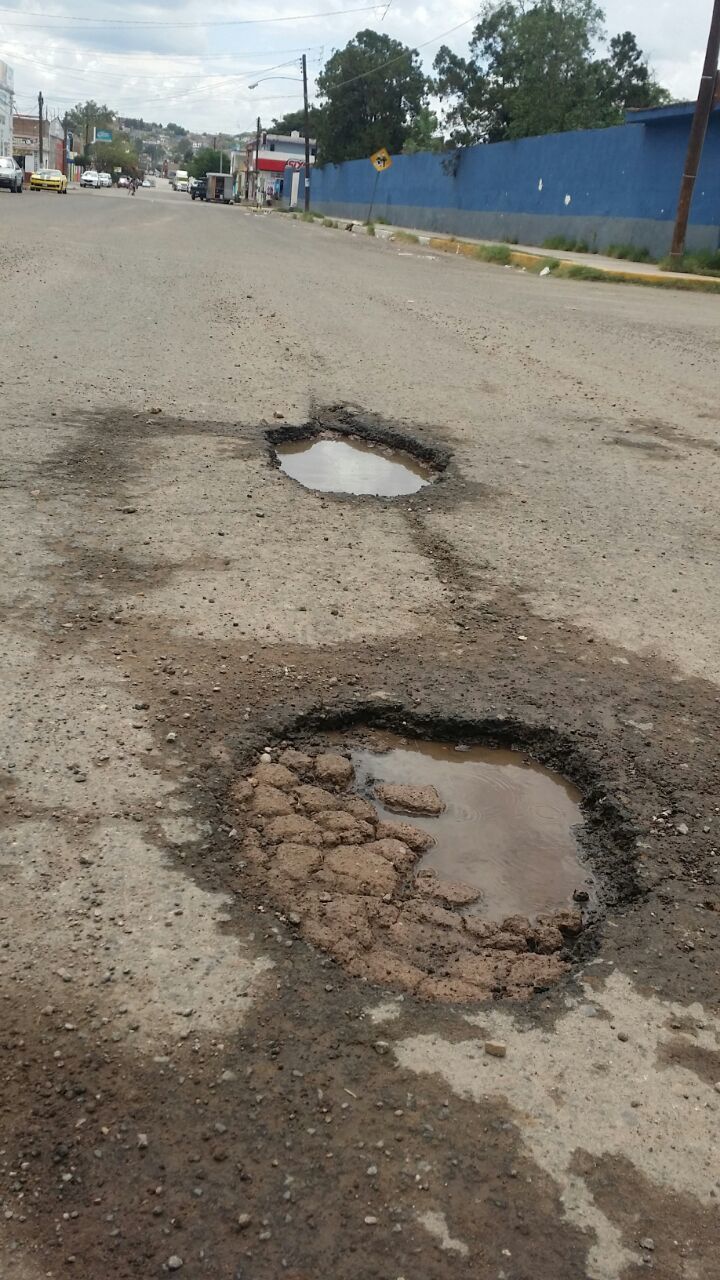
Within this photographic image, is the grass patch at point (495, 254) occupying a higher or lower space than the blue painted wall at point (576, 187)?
lower

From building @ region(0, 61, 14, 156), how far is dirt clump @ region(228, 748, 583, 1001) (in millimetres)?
92241

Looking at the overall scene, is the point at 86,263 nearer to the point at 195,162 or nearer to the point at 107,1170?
the point at 107,1170

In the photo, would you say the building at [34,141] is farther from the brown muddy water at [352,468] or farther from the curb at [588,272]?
the brown muddy water at [352,468]

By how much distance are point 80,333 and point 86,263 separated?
22.7ft

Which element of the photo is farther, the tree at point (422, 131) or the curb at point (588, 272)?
the tree at point (422, 131)

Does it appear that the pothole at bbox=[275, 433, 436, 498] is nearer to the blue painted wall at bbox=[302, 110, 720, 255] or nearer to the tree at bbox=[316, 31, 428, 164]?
the blue painted wall at bbox=[302, 110, 720, 255]

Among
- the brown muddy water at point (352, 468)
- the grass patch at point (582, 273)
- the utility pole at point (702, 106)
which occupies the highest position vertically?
the utility pole at point (702, 106)

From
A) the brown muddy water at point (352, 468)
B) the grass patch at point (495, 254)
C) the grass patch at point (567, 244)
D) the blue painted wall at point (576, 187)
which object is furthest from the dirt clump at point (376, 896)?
the grass patch at point (567, 244)

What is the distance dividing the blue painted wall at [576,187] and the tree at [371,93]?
17.8m

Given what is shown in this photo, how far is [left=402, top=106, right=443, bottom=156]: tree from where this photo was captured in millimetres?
64062

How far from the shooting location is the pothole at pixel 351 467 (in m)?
5.93

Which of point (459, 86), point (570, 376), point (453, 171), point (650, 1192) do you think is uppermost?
point (459, 86)

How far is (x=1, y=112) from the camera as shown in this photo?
271 feet

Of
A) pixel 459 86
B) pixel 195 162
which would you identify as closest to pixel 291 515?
pixel 459 86
